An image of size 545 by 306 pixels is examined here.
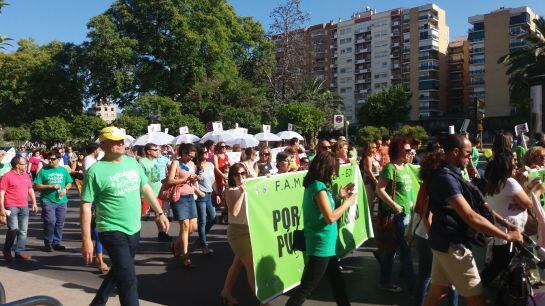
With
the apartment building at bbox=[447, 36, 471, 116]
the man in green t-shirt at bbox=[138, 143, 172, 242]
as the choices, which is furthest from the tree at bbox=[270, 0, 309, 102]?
the apartment building at bbox=[447, 36, 471, 116]

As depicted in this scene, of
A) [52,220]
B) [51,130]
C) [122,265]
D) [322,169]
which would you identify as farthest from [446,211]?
[51,130]

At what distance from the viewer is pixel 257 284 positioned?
14.8 ft

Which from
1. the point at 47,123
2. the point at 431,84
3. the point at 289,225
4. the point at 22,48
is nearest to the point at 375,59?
the point at 431,84

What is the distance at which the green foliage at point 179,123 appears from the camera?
34.7m

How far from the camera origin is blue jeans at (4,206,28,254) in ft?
24.8

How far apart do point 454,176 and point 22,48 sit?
64.3 metres

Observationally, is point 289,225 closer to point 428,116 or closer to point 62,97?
point 62,97

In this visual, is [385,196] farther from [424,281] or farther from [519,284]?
[519,284]

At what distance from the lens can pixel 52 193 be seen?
8.13 metres

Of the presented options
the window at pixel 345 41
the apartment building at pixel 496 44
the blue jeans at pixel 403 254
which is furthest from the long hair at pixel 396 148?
the window at pixel 345 41

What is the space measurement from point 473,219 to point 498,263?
1592mm

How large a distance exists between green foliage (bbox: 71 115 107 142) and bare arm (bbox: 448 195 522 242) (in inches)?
1612

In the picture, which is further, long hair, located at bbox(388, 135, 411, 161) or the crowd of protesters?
long hair, located at bbox(388, 135, 411, 161)

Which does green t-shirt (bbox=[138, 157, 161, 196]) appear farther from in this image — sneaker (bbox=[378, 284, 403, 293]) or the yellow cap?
sneaker (bbox=[378, 284, 403, 293])
